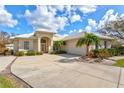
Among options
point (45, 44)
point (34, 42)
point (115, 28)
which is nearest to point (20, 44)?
point (34, 42)

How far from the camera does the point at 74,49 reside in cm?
2352

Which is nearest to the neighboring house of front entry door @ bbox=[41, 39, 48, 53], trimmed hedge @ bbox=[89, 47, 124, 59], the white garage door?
the white garage door

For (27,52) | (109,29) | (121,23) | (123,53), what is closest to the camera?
(123,53)

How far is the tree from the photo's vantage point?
25253mm

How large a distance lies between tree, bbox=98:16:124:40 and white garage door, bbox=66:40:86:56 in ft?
30.3

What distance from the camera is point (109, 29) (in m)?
28.0

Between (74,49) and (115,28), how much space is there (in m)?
9.84

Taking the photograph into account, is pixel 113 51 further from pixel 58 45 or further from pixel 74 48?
pixel 58 45

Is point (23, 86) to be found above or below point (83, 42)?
below

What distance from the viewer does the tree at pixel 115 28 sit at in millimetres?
25253
